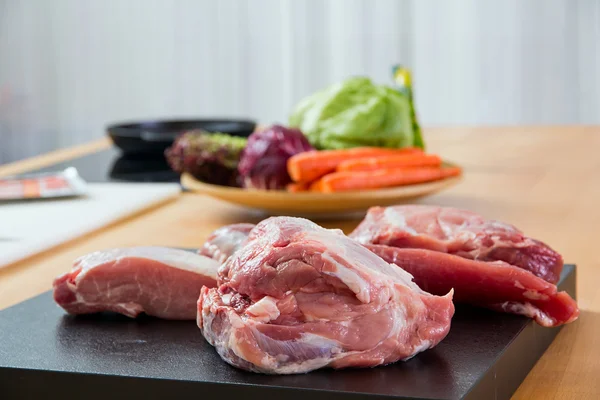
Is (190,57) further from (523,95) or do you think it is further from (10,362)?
(10,362)

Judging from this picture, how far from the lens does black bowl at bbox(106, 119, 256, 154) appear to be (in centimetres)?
308

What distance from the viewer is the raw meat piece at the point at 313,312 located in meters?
1.05

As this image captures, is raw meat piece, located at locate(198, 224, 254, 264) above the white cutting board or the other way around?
above

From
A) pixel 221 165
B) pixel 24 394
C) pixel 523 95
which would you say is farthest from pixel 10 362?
pixel 523 95

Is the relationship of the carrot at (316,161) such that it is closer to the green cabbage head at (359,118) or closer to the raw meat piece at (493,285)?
the green cabbage head at (359,118)

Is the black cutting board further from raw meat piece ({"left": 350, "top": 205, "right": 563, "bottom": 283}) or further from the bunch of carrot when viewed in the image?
the bunch of carrot

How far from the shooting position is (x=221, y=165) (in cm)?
237

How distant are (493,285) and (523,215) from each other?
40.6 inches

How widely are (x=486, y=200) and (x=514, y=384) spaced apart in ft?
4.36

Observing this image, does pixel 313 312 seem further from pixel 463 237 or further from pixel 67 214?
pixel 67 214

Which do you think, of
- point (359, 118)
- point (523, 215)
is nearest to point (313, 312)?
point (523, 215)

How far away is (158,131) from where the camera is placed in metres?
3.44

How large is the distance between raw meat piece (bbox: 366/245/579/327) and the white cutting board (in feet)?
2.88

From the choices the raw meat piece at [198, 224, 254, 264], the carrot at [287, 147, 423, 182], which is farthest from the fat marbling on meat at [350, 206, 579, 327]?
the carrot at [287, 147, 423, 182]
